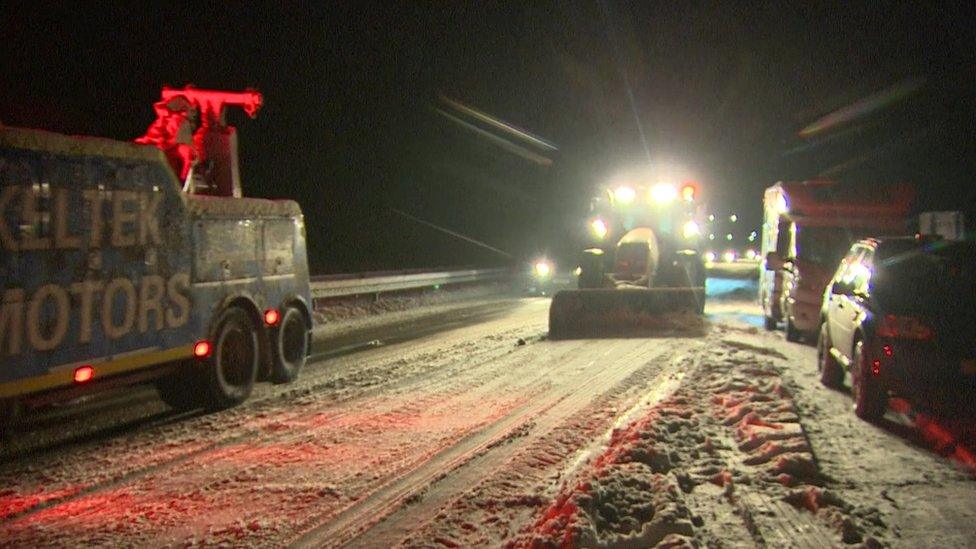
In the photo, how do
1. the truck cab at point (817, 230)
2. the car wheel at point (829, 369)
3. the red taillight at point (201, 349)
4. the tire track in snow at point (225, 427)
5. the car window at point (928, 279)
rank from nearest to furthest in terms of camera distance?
the tire track in snow at point (225, 427)
the car window at point (928, 279)
the red taillight at point (201, 349)
the car wheel at point (829, 369)
the truck cab at point (817, 230)

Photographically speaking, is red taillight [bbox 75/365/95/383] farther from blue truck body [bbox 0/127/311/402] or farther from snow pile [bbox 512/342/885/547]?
snow pile [bbox 512/342/885/547]

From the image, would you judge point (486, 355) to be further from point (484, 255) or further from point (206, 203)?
point (484, 255)

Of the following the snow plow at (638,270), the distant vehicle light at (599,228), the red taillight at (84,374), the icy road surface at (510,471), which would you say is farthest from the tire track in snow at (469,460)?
the distant vehicle light at (599,228)

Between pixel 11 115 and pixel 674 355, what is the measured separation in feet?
85.7

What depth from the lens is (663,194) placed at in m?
20.9

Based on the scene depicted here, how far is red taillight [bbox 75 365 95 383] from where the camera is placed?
7.90 meters

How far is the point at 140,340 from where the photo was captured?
8758 mm

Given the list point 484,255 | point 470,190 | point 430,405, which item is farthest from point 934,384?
point 470,190

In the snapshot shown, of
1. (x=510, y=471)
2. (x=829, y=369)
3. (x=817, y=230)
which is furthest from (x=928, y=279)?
(x=817, y=230)

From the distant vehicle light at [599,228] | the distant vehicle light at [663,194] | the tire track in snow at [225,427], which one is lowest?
the tire track in snow at [225,427]

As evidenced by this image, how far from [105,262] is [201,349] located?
1.84 m

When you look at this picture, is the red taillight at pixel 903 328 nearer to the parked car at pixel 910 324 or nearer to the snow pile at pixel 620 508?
the parked car at pixel 910 324

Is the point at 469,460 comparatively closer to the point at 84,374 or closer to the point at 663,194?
the point at 84,374

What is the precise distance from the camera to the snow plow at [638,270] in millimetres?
17328
